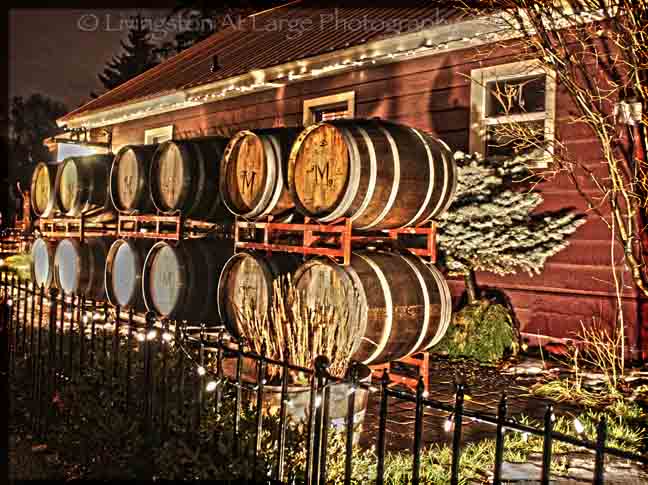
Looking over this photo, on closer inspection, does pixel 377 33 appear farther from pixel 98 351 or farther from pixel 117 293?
pixel 98 351

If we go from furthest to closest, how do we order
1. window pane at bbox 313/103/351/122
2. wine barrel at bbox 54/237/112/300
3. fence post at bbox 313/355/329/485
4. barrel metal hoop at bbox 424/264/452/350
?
window pane at bbox 313/103/351/122, wine barrel at bbox 54/237/112/300, barrel metal hoop at bbox 424/264/452/350, fence post at bbox 313/355/329/485

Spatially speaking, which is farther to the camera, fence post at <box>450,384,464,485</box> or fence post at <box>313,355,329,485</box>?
fence post at <box>313,355,329,485</box>

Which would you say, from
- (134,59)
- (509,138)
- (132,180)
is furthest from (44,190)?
(134,59)

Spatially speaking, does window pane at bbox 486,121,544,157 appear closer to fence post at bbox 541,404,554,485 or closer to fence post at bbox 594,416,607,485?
fence post at bbox 541,404,554,485

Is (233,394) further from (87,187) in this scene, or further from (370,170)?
(87,187)

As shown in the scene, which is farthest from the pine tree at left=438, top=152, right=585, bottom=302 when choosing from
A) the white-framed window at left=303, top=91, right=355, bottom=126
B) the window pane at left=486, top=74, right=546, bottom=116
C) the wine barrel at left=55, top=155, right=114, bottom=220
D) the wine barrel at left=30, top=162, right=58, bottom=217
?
the wine barrel at left=30, top=162, right=58, bottom=217

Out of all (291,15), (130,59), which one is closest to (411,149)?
(291,15)

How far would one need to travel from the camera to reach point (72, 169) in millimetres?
10758

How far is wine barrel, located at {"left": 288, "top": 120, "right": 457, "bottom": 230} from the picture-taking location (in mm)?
5602

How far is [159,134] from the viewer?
50.7ft

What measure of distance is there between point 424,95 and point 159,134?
8.13 meters

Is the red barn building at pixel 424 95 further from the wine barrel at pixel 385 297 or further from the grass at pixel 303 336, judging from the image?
the grass at pixel 303 336

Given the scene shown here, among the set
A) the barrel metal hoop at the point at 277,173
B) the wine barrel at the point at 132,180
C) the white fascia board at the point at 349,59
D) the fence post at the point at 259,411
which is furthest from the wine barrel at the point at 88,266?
the fence post at the point at 259,411

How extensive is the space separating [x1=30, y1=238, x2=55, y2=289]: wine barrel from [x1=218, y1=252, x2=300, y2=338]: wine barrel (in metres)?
5.35
